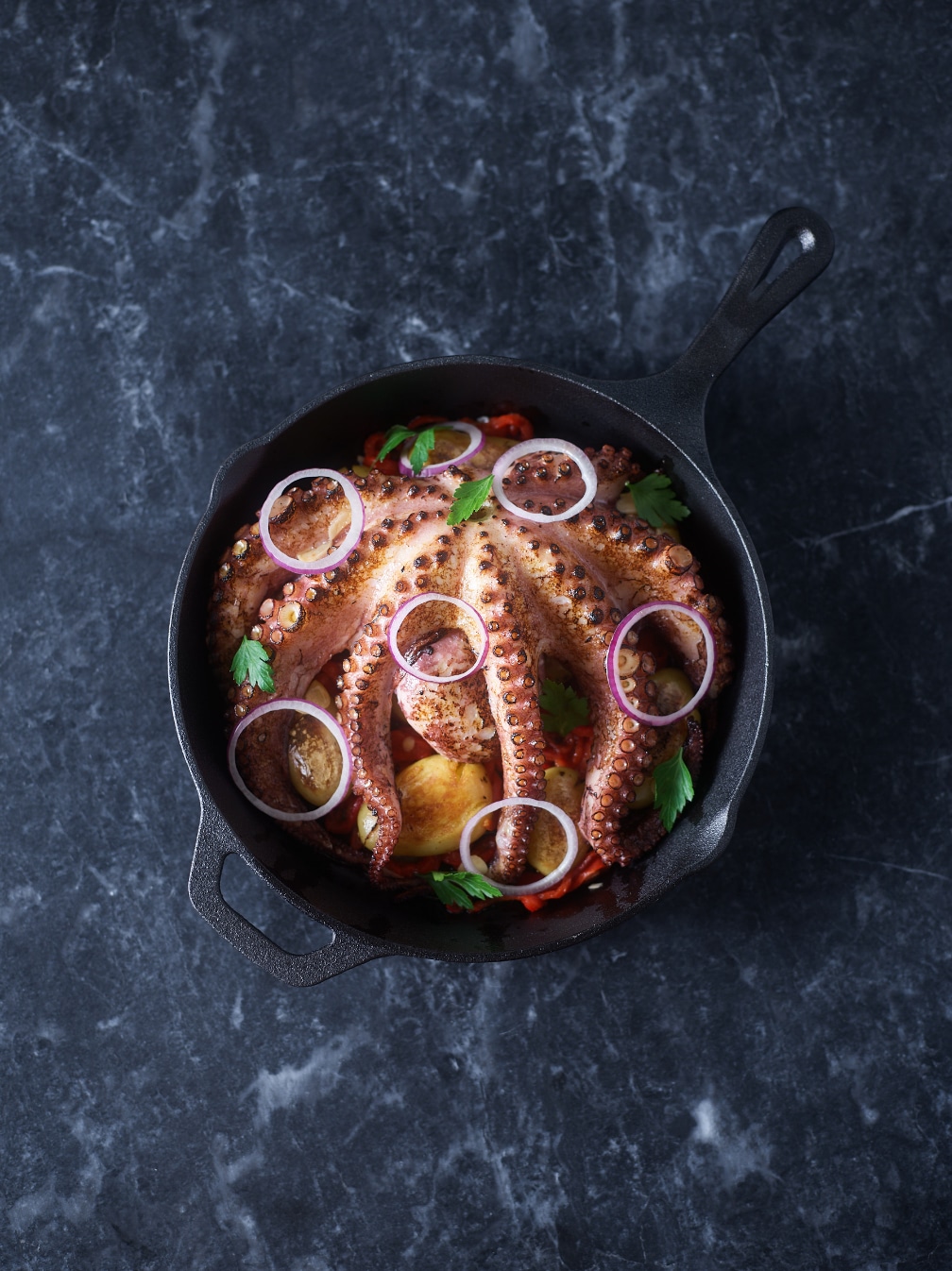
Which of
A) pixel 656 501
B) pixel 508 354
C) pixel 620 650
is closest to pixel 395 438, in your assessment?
pixel 508 354

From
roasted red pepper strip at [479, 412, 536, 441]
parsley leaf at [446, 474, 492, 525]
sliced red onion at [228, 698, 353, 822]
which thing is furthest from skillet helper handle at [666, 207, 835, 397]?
sliced red onion at [228, 698, 353, 822]

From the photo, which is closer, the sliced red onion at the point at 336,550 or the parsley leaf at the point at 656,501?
the sliced red onion at the point at 336,550

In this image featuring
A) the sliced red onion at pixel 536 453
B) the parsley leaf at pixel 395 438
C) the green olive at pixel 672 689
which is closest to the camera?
the sliced red onion at pixel 536 453

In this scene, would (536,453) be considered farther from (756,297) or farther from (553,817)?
(553,817)

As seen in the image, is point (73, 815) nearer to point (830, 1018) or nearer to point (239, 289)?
point (239, 289)

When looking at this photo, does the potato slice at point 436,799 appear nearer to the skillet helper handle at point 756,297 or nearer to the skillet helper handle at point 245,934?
the skillet helper handle at point 245,934

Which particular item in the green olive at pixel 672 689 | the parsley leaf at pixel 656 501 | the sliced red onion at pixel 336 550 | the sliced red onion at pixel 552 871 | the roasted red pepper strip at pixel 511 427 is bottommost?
the sliced red onion at pixel 552 871

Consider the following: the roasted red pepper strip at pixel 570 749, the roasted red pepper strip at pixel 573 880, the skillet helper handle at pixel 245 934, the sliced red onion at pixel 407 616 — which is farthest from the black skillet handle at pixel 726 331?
the skillet helper handle at pixel 245 934

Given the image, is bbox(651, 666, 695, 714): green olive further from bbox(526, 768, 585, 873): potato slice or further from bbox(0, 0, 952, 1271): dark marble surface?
bbox(0, 0, 952, 1271): dark marble surface
